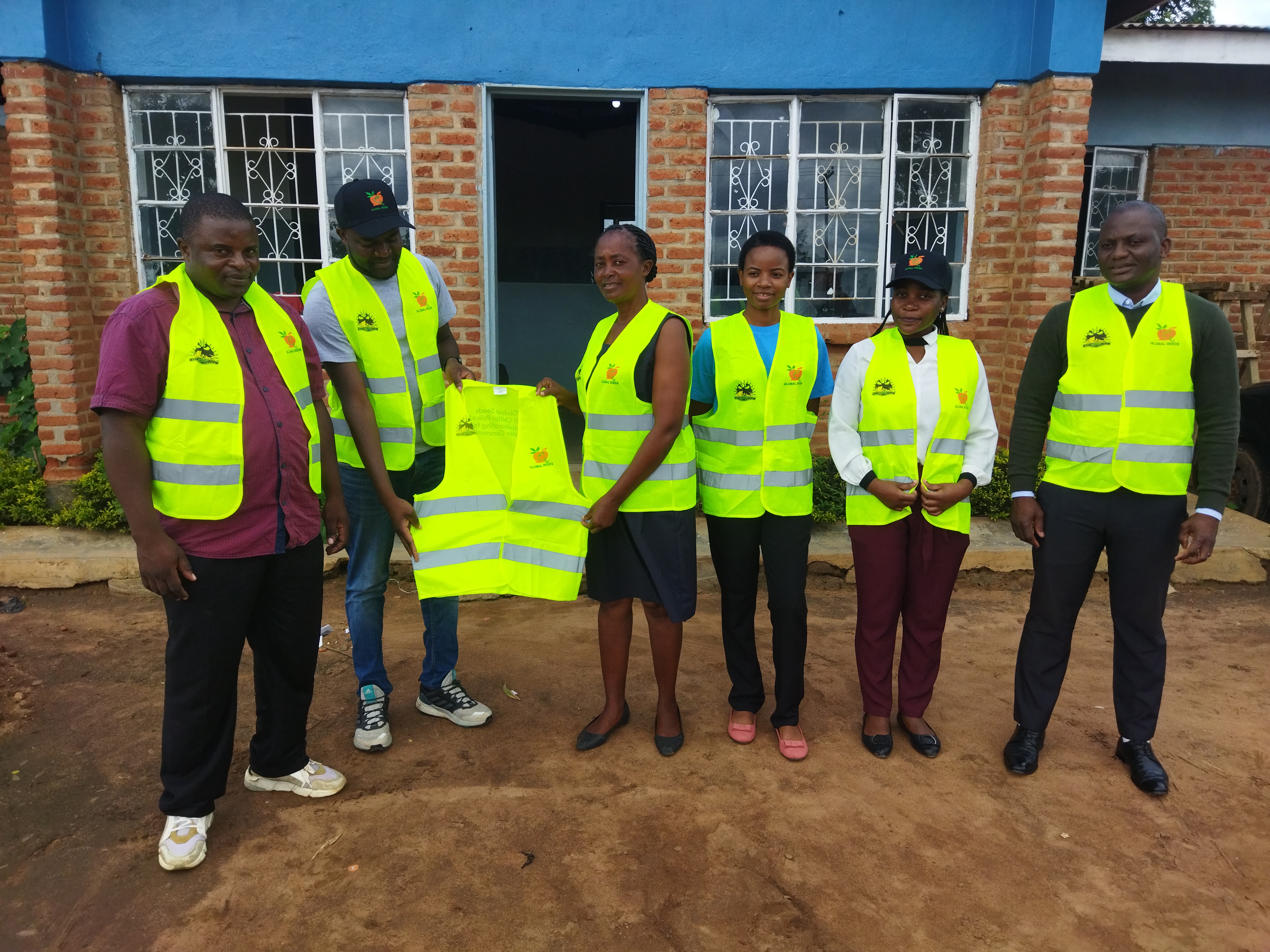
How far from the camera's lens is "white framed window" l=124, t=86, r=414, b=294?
5926 millimetres

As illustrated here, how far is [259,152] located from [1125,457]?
222 inches

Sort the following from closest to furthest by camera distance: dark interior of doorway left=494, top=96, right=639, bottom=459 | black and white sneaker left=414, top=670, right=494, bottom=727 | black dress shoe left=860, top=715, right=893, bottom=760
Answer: black dress shoe left=860, top=715, right=893, bottom=760, black and white sneaker left=414, top=670, right=494, bottom=727, dark interior of doorway left=494, top=96, right=639, bottom=459

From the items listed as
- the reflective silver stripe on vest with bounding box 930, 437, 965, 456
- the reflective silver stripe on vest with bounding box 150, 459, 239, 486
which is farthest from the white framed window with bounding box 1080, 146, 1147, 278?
the reflective silver stripe on vest with bounding box 150, 459, 239, 486

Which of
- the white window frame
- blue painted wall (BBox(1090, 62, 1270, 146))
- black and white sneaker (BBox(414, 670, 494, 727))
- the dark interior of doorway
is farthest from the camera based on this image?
the dark interior of doorway

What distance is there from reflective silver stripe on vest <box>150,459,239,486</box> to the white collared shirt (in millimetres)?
2083

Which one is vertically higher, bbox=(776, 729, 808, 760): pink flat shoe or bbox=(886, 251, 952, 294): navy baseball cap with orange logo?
bbox=(886, 251, 952, 294): navy baseball cap with orange logo

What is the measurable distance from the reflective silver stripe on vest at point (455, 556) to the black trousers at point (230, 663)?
368 millimetres

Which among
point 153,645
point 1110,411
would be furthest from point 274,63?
point 1110,411

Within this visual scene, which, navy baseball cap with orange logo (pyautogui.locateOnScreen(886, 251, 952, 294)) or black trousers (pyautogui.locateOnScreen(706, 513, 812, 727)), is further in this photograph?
black trousers (pyautogui.locateOnScreen(706, 513, 812, 727))

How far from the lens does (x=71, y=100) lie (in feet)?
18.8

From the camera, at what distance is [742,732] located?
3.52 m

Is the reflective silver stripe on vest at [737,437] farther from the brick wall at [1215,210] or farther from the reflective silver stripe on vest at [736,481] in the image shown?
the brick wall at [1215,210]

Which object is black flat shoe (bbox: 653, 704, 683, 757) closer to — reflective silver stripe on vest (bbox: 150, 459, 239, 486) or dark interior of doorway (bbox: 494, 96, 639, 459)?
reflective silver stripe on vest (bbox: 150, 459, 239, 486)

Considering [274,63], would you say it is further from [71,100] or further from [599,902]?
Answer: [599,902]
